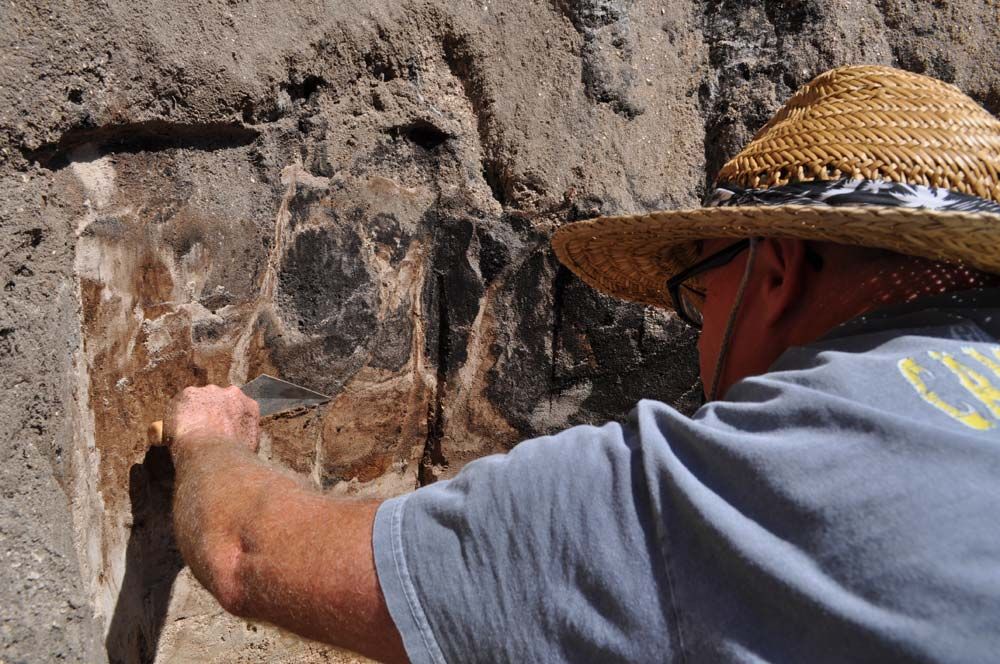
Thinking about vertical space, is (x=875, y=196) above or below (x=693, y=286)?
above

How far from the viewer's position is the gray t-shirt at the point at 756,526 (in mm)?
753

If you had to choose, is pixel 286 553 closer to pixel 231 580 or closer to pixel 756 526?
pixel 231 580

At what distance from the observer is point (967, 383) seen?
2.88 ft

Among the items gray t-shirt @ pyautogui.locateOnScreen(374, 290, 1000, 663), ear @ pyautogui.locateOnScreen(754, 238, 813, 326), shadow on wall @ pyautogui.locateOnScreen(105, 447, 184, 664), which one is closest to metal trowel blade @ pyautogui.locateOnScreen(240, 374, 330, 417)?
shadow on wall @ pyautogui.locateOnScreen(105, 447, 184, 664)

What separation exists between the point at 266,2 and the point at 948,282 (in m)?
1.26

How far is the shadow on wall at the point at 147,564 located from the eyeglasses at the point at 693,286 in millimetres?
1045

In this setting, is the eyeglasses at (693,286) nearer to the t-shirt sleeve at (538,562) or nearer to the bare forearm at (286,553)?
the t-shirt sleeve at (538,562)

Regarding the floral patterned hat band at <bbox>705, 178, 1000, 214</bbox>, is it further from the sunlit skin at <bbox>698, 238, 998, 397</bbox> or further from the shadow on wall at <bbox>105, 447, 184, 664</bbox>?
the shadow on wall at <bbox>105, 447, 184, 664</bbox>

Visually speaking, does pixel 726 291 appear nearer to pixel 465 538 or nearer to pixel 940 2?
pixel 465 538

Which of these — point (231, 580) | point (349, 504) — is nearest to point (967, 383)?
point (349, 504)

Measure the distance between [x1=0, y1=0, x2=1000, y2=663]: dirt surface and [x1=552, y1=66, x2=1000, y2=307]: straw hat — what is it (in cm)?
63

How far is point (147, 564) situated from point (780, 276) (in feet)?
4.43

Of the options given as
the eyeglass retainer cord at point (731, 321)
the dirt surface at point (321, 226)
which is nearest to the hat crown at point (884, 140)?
the eyeglass retainer cord at point (731, 321)

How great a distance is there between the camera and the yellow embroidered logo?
33.1 inches
